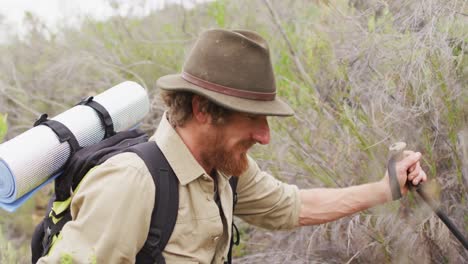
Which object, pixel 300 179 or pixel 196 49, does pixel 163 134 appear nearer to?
pixel 196 49

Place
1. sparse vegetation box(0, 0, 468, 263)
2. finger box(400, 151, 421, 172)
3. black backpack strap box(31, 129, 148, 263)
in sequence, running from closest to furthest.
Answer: black backpack strap box(31, 129, 148, 263), finger box(400, 151, 421, 172), sparse vegetation box(0, 0, 468, 263)

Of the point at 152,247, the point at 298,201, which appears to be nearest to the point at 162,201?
the point at 152,247

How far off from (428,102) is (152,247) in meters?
1.68

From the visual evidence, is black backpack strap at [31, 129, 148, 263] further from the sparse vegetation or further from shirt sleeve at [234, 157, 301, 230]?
shirt sleeve at [234, 157, 301, 230]

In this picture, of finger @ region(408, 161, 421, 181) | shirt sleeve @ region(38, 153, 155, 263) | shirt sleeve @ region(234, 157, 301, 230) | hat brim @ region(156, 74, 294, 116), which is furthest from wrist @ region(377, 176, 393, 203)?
shirt sleeve @ region(38, 153, 155, 263)

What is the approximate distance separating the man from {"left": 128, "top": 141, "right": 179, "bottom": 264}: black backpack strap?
0.03 meters

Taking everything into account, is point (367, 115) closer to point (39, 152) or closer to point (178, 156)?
point (178, 156)

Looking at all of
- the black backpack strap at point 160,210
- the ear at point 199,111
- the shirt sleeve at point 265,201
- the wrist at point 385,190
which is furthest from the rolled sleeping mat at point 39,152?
the wrist at point 385,190

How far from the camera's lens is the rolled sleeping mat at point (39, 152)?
224 centimetres

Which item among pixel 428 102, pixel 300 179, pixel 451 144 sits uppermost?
pixel 428 102

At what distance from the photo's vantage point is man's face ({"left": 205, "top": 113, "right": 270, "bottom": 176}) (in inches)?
92.5

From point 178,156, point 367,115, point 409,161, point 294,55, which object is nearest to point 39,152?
point 178,156

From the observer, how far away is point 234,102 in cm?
225

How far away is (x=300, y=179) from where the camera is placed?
3.87 m
